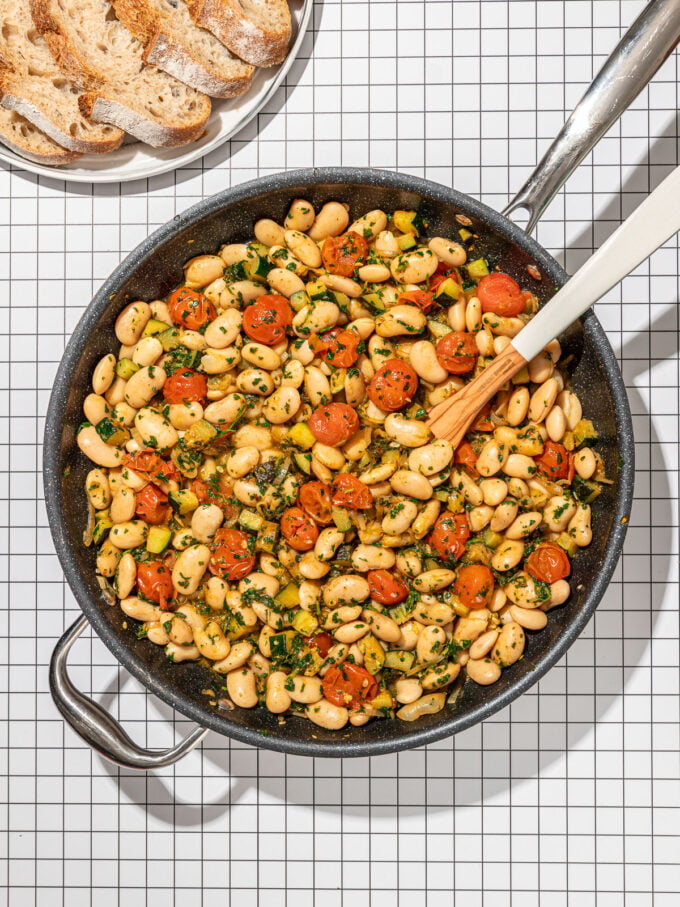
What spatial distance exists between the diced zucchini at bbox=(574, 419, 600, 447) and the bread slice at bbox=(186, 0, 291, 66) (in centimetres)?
76

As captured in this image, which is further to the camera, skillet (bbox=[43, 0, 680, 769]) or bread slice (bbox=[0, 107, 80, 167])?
bread slice (bbox=[0, 107, 80, 167])

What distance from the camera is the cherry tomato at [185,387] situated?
1.19 metres

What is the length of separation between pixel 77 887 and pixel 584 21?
1738 millimetres

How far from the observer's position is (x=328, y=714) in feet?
3.87

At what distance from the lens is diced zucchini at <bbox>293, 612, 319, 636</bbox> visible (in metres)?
1.18

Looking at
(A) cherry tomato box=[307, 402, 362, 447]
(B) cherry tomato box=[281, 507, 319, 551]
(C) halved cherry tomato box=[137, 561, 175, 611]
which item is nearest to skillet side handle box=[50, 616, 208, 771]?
(C) halved cherry tomato box=[137, 561, 175, 611]

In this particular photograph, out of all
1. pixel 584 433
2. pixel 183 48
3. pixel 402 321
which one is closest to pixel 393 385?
pixel 402 321

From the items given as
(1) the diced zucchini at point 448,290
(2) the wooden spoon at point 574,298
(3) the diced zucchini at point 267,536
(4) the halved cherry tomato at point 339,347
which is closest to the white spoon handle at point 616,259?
(2) the wooden spoon at point 574,298

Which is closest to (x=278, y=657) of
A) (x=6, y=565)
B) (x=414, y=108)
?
(x=6, y=565)

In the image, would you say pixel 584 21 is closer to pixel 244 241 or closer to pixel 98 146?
pixel 244 241

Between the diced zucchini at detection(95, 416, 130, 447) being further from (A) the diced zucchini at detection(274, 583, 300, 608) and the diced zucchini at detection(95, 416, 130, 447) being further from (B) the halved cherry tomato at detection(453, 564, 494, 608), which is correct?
(B) the halved cherry tomato at detection(453, 564, 494, 608)

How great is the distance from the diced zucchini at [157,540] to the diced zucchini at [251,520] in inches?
4.6

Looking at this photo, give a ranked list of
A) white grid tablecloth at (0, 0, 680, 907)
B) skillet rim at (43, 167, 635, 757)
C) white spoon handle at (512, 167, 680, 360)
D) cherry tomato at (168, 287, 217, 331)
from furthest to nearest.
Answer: white grid tablecloth at (0, 0, 680, 907), cherry tomato at (168, 287, 217, 331), skillet rim at (43, 167, 635, 757), white spoon handle at (512, 167, 680, 360)

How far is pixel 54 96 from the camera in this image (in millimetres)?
1287
